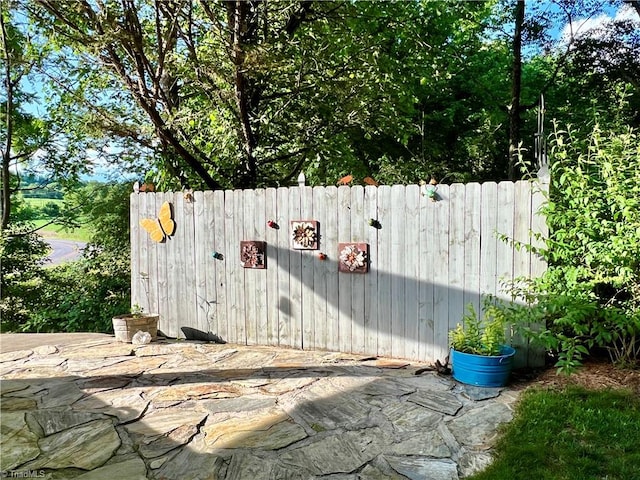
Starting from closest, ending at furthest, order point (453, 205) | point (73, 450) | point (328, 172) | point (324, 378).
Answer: point (73, 450) → point (324, 378) → point (453, 205) → point (328, 172)

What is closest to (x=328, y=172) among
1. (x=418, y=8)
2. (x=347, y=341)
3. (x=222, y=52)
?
(x=222, y=52)

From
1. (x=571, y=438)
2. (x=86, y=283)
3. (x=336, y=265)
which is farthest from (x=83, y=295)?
(x=571, y=438)

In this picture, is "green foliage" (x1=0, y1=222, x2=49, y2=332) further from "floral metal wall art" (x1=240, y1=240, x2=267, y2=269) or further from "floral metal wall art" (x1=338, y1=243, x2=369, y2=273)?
"floral metal wall art" (x1=338, y1=243, x2=369, y2=273)

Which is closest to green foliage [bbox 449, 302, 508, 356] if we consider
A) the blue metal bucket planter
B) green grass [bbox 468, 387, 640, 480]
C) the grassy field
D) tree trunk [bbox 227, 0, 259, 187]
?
the blue metal bucket planter

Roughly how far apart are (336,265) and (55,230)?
6089mm

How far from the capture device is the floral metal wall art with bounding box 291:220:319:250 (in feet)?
14.0

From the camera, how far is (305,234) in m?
4.31

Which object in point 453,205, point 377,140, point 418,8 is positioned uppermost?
point 418,8

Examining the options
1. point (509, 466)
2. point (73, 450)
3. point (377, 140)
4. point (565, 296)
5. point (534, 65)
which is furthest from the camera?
point (534, 65)

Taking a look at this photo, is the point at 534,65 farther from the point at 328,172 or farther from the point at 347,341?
the point at 347,341

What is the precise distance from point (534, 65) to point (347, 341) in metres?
8.18

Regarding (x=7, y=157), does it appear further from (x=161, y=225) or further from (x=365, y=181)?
(x=365, y=181)

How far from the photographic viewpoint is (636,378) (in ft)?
10.3

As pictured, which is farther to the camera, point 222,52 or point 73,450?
point 222,52
